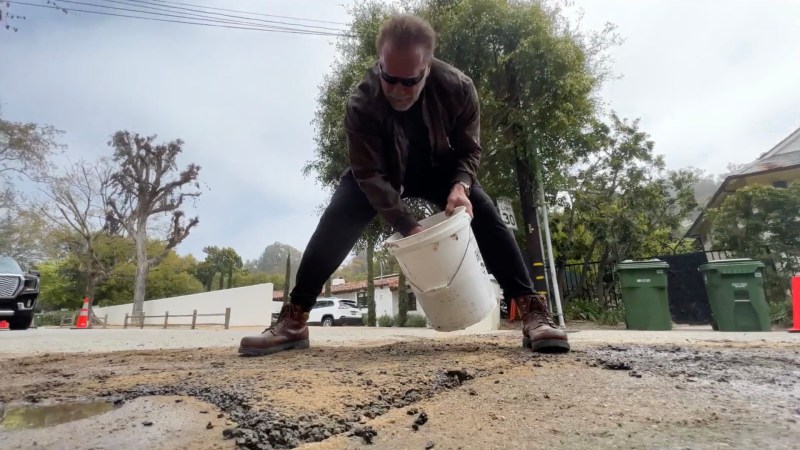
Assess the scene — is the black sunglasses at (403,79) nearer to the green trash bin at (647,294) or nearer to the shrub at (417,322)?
the green trash bin at (647,294)

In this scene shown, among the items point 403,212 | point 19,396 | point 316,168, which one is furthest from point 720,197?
point 19,396

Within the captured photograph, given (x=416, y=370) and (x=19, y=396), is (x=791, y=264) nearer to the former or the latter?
(x=416, y=370)

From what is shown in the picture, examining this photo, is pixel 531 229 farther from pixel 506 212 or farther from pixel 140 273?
pixel 140 273

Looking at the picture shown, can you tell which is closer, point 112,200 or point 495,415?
point 495,415

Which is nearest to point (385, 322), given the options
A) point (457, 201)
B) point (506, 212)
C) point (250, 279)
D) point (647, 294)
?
point (506, 212)

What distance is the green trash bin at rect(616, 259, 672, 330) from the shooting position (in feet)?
22.7

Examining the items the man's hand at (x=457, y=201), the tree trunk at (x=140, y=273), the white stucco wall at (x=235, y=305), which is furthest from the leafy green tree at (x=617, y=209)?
the tree trunk at (x=140, y=273)

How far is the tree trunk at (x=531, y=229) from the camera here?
26.3 ft

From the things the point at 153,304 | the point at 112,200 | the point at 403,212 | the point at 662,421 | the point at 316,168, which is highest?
the point at 112,200

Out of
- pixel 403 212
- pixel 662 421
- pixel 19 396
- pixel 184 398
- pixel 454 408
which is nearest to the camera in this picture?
pixel 662 421

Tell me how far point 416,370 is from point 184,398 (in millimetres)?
663

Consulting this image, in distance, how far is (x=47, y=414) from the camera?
1.17m

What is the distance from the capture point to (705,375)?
1.24 meters

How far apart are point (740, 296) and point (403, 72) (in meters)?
6.73
